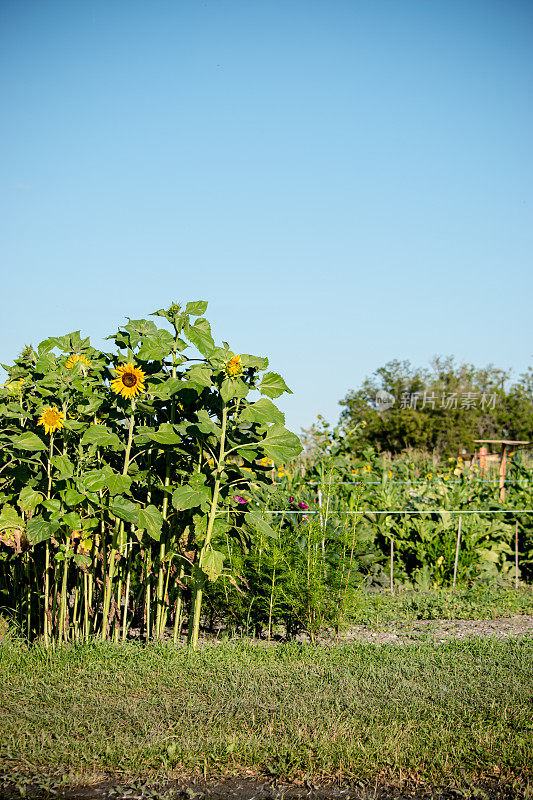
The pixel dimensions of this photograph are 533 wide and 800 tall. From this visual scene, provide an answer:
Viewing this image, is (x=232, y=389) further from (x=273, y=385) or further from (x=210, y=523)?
(x=210, y=523)

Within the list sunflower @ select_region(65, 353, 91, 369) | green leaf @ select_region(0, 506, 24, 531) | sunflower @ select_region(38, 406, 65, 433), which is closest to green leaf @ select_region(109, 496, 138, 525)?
sunflower @ select_region(38, 406, 65, 433)

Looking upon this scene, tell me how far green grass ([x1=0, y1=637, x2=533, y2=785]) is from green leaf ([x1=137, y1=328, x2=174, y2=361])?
1.71 m

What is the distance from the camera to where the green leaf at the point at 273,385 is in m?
4.32

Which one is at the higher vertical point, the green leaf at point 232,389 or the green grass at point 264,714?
the green leaf at point 232,389

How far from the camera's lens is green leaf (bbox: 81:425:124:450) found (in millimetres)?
4125

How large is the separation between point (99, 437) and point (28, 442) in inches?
16.7

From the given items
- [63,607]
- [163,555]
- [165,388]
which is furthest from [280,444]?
[63,607]

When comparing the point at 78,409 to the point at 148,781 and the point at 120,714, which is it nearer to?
the point at 120,714

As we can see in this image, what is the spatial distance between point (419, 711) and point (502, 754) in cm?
51

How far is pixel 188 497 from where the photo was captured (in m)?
4.05

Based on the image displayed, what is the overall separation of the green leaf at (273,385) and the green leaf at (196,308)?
0.58 m

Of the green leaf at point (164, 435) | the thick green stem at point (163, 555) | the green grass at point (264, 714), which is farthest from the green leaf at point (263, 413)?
the green grass at point (264, 714)

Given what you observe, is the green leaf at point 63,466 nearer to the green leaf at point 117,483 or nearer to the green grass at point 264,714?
the green leaf at point 117,483

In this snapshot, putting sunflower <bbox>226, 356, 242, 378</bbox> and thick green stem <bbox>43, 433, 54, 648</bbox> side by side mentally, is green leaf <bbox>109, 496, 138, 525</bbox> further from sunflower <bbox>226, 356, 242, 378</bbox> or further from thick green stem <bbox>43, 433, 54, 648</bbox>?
sunflower <bbox>226, 356, 242, 378</bbox>
